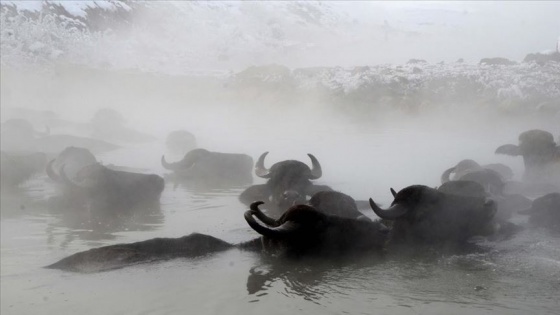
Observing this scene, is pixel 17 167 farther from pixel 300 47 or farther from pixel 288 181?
pixel 300 47

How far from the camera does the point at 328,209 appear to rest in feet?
17.9

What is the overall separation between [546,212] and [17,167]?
770 cm

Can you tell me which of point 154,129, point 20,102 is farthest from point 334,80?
point 20,102

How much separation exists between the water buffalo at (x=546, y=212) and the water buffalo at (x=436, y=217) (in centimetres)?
85

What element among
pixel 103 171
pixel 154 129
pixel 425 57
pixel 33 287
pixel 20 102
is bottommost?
pixel 33 287

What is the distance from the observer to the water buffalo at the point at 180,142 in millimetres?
14318

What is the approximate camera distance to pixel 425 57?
26359 mm

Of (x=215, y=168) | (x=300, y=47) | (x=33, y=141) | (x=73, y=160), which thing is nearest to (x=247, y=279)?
(x=215, y=168)

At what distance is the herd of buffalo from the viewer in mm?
4820

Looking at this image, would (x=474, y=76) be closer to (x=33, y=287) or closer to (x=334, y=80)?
(x=334, y=80)

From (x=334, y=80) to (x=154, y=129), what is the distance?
25.4 feet

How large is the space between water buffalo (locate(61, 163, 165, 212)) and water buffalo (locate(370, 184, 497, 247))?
368 centimetres

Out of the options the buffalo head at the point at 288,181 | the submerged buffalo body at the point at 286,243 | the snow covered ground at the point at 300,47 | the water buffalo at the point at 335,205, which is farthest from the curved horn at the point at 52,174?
the snow covered ground at the point at 300,47

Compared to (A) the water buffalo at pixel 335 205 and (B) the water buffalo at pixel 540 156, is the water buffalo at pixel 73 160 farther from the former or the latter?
(B) the water buffalo at pixel 540 156
